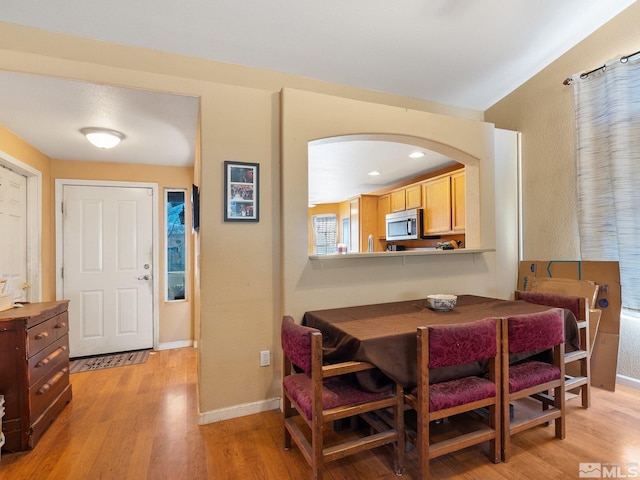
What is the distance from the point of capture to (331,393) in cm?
167

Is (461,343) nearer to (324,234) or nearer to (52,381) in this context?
(52,381)

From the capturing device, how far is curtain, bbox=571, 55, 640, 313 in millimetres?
2496

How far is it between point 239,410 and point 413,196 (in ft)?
11.8

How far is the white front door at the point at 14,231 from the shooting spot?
8.96ft

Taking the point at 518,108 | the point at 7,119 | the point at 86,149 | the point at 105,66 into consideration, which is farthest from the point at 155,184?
the point at 518,108

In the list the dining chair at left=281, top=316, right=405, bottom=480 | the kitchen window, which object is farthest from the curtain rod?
the kitchen window

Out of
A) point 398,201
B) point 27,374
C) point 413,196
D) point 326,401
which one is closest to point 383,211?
point 398,201

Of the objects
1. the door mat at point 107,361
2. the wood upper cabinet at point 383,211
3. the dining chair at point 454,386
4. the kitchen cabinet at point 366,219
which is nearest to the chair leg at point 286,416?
the dining chair at point 454,386

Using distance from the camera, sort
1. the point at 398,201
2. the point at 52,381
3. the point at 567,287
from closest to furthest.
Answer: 1. the point at 52,381
2. the point at 567,287
3. the point at 398,201

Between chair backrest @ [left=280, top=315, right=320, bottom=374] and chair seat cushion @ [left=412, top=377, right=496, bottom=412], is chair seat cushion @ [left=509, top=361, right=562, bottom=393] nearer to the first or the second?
chair seat cushion @ [left=412, top=377, right=496, bottom=412]

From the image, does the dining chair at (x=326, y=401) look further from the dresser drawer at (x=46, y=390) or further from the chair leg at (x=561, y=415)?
the dresser drawer at (x=46, y=390)

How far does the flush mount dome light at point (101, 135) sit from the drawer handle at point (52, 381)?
1.86 meters

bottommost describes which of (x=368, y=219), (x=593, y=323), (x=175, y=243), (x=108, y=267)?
(x=593, y=323)

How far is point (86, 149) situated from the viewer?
126 inches
